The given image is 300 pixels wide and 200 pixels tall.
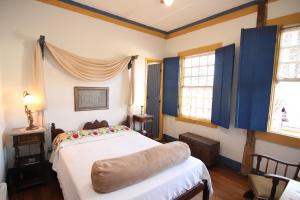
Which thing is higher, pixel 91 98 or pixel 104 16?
pixel 104 16

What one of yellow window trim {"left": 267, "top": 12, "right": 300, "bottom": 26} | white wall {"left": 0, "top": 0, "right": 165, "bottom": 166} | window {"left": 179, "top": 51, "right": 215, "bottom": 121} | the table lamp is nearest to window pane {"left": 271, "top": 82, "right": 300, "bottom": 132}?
yellow window trim {"left": 267, "top": 12, "right": 300, "bottom": 26}

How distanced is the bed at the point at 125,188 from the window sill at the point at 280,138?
133cm

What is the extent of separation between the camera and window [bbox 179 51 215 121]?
10.8 ft

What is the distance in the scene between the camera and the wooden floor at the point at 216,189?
2006 millimetres

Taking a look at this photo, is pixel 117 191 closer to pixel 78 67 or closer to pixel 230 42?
pixel 78 67

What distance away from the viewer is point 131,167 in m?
1.37

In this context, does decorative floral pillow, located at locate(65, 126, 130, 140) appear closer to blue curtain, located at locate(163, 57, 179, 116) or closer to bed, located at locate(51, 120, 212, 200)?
bed, located at locate(51, 120, 212, 200)

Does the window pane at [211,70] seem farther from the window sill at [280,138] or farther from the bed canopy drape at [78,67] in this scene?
the bed canopy drape at [78,67]

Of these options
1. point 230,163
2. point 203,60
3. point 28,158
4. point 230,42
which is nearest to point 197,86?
point 203,60

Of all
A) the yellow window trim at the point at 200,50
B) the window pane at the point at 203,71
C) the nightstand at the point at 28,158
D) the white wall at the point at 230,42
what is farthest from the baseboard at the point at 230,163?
the nightstand at the point at 28,158

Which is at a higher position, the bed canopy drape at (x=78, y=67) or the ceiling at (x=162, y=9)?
the ceiling at (x=162, y=9)

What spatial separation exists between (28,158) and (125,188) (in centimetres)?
190

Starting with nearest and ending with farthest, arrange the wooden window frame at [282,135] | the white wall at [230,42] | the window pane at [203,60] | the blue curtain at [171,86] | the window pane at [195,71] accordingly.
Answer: the wooden window frame at [282,135] → the white wall at [230,42] → the window pane at [203,60] → the window pane at [195,71] → the blue curtain at [171,86]

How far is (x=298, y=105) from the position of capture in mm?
2189
